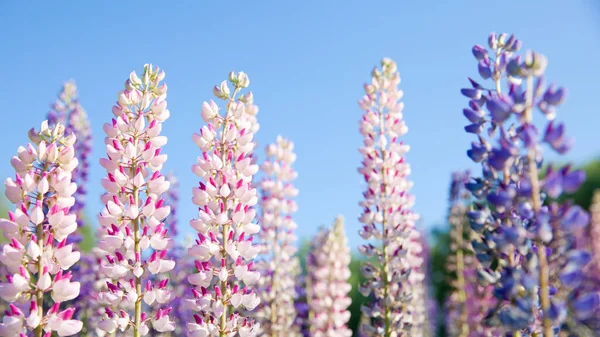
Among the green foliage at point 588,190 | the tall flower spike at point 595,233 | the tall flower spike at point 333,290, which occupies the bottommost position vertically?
the tall flower spike at point 333,290

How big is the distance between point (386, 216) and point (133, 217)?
2265 mm

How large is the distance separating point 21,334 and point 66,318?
0.28 meters

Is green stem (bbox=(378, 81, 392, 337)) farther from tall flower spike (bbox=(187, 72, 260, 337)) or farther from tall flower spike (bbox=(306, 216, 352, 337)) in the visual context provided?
tall flower spike (bbox=(187, 72, 260, 337))

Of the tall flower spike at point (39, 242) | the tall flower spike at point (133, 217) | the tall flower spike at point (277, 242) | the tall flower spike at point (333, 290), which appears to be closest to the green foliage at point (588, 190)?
the tall flower spike at point (333, 290)

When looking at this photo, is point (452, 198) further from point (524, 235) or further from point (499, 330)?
point (524, 235)

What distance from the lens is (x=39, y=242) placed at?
3.04 metres

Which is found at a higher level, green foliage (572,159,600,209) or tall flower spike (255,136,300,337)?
green foliage (572,159,600,209)

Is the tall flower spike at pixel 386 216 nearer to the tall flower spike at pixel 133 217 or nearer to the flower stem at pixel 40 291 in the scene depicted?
the tall flower spike at pixel 133 217

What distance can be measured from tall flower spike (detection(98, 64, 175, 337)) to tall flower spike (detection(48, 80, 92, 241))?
11.6ft

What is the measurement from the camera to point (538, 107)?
266 centimetres

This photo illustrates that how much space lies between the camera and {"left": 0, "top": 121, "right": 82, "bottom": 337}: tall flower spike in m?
2.92

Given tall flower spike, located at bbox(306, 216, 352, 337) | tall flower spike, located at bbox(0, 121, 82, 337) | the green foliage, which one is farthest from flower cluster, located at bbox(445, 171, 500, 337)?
the green foliage

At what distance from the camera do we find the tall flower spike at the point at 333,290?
5.94m

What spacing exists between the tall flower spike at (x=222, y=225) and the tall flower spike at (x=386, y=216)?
1314mm
